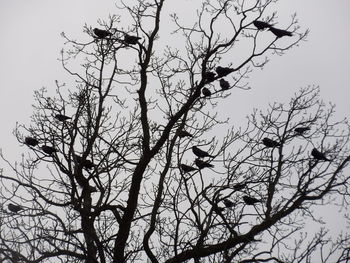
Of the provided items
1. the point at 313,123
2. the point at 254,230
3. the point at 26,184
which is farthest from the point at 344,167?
the point at 26,184

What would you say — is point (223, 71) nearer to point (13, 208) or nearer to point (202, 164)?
point (202, 164)

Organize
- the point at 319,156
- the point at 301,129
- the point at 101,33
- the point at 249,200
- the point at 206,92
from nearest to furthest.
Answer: the point at 101,33 → the point at 249,200 → the point at 206,92 → the point at 319,156 → the point at 301,129

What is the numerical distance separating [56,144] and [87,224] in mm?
1522

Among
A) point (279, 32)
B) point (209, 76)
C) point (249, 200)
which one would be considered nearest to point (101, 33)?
point (209, 76)

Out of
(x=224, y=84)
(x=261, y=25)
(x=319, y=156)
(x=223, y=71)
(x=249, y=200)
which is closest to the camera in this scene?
(x=261, y=25)

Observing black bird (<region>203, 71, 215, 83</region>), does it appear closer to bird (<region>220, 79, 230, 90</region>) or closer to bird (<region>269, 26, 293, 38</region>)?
bird (<region>220, 79, 230, 90</region>)

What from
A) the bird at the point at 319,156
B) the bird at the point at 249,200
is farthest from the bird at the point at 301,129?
the bird at the point at 249,200

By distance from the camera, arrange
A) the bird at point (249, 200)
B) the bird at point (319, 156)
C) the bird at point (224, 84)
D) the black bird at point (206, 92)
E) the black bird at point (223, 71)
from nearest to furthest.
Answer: the black bird at point (223, 71) < the bird at point (224, 84) < the bird at point (249, 200) < the black bird at point (206, 92) < the bird at point (319, 156)

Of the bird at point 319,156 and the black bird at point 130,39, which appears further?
the bird at point 319,156

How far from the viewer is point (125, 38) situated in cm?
826

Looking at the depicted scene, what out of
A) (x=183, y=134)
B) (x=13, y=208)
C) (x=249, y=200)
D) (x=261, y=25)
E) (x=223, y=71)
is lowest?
(x=249, y=200)

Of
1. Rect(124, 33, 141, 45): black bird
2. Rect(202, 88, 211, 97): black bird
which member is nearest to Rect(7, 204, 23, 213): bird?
Rect(124, 33, 141, 45): black bird

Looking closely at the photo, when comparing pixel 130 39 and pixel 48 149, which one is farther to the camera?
pixel 130 39

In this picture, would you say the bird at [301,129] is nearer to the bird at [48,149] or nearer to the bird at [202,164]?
the bird at [202,164]
